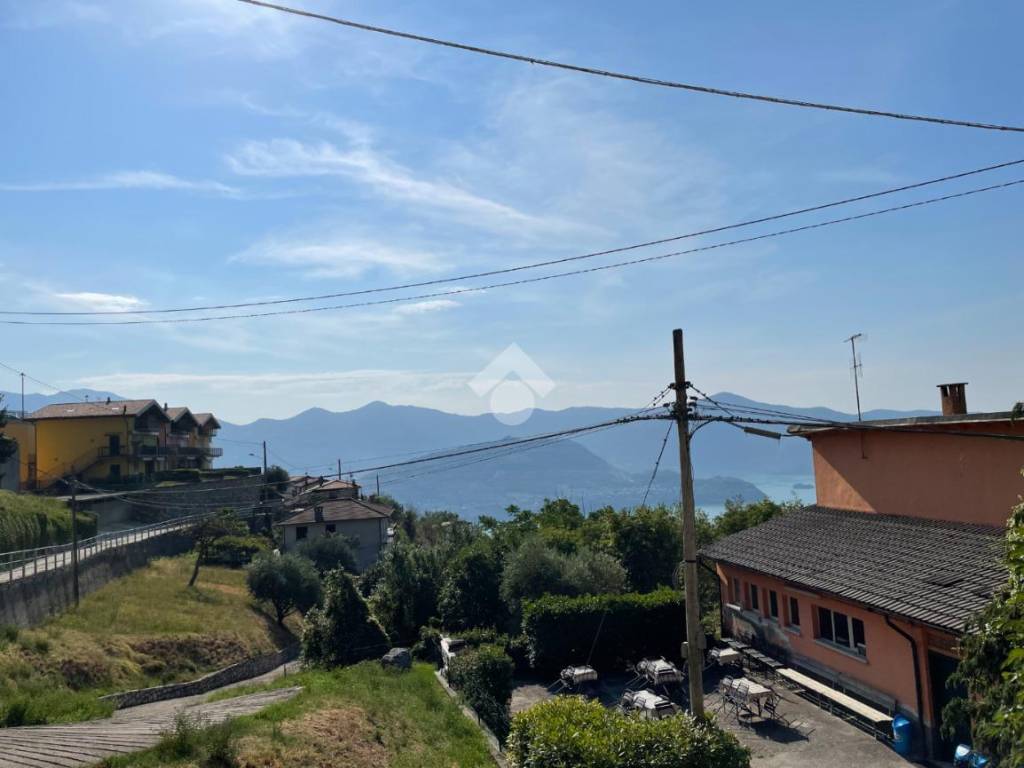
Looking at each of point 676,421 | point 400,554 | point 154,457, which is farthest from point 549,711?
point 154,457

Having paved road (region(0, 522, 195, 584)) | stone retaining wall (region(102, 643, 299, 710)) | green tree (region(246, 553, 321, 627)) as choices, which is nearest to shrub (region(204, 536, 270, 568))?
paved road (region(0, 522, 195, 584))

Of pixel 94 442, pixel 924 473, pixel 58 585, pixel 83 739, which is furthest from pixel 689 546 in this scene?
pixel 94 442

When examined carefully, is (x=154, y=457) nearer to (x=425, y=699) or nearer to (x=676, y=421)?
(x=425, y=699)

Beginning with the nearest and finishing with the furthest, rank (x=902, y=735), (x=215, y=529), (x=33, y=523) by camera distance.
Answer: (x=902, y=735)
(x=33, y=523)
(x=215, y=529)

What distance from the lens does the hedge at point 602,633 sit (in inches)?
966

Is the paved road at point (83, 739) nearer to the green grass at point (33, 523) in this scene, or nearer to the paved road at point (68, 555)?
the paved road at point (68, 555)

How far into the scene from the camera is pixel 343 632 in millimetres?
27031

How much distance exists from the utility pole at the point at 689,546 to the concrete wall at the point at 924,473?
930 centimetres

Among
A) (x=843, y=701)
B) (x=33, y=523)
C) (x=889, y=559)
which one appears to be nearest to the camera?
(x=843, y=701)

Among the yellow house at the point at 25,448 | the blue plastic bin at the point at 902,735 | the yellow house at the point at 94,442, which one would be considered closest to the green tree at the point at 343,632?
the blue plastic bin at the point at 902,735

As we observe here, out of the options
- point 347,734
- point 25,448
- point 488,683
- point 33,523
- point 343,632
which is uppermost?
point 25,448

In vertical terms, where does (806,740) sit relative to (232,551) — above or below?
above

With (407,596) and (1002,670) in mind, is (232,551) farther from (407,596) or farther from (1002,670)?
(1002,670)

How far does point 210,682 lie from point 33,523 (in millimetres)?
18256
